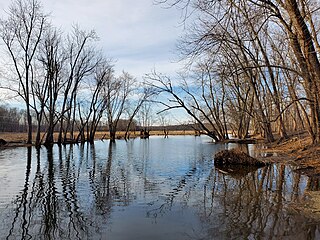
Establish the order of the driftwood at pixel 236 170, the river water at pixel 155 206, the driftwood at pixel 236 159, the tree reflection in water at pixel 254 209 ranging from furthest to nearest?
1. the driftwood at pixel 236 159
2. the driftwood at pixel 236 170
3. the river water at pixel 155 206
4. the tree reflection in water at pixel 254 209

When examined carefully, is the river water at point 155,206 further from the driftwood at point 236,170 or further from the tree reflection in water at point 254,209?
the driftwood at point 236,170

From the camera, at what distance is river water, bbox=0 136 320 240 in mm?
5418

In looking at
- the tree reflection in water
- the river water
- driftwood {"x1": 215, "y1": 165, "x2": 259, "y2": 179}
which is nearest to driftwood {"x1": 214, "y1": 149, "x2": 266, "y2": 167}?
driftwood {"x1": 215, "y1": 165, "x2": 259, "y2": 179}

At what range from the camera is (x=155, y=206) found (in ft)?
24.3

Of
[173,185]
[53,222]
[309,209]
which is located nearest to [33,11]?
[173,185]

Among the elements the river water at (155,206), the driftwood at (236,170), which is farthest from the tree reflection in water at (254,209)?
the driftwood at (236,170)

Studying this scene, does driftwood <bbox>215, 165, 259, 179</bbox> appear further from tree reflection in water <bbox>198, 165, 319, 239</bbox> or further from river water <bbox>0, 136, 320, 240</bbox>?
tree reflection in water <bbox>198, 165, 319, 239</bbox>

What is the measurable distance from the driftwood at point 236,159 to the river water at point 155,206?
2.12 metres

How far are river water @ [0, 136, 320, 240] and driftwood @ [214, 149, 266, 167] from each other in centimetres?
212

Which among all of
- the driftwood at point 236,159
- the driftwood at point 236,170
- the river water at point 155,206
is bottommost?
the river water at point 155,206

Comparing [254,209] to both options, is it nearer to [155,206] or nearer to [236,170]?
[155,206]

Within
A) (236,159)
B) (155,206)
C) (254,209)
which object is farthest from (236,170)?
(155,206)

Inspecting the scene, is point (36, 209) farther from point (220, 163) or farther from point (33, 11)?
point (33, 11)

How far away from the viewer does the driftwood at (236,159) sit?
1438 cm
